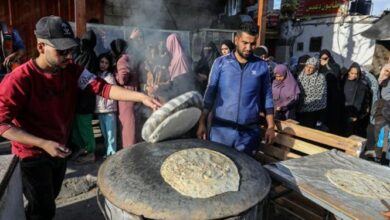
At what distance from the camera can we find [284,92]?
198 inches

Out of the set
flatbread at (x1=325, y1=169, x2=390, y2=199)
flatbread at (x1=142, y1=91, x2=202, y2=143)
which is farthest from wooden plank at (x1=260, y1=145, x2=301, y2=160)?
flatbread at (x1=142, y1=91, x2=202, y2=143)

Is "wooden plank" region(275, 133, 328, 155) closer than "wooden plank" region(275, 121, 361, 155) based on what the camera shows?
No

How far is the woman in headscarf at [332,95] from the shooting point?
5715 millimetres

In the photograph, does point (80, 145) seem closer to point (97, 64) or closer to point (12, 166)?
point (97, 64)

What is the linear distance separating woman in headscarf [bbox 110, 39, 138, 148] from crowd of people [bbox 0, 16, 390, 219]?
0.02 m

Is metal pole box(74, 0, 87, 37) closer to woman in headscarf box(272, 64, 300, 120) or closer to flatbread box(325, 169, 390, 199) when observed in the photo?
woman in headscarf box(272, 64, 300, 120)

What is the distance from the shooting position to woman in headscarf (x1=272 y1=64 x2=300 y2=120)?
5027 mm

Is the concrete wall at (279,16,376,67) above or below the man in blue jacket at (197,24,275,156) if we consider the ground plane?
above

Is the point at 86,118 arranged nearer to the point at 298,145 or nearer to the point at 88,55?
the point at 88,55

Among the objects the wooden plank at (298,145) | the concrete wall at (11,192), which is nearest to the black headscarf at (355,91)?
the wooden plank at (298,145)

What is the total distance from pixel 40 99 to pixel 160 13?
21.6ft

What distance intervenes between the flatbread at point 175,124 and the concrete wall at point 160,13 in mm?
6027

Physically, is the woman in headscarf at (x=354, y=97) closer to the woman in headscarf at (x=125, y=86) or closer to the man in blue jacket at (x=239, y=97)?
the man in blue jacket at (x=239, y=97)

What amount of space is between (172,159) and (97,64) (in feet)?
10.5
